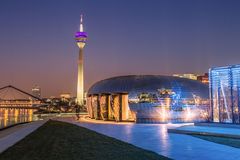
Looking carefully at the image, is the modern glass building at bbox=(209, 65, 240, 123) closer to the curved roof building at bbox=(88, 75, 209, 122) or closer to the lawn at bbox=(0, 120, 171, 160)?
the curved roof building at bbox=(88, 75, 209, 122)

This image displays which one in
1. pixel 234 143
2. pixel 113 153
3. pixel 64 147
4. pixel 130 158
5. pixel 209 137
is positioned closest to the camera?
pixel 130 158

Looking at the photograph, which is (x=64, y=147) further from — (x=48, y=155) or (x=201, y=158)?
(x=201, y=158)

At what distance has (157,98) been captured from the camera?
3631cm

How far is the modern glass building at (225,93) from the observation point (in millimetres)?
21562

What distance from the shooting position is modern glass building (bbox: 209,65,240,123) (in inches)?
849

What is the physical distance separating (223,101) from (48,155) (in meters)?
15.5

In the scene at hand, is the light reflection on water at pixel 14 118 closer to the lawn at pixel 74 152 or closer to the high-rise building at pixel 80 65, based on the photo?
the lawn at pixel 74 152

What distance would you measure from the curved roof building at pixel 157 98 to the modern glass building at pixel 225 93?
31.5ft

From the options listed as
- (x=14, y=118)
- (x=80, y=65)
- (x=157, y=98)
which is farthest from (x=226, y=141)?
(x=80, y=65)

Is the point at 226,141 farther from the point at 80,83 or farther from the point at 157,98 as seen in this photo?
the point at 80,83

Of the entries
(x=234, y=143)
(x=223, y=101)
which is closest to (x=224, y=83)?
(x=223, y=101)

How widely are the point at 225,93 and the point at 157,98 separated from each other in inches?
560

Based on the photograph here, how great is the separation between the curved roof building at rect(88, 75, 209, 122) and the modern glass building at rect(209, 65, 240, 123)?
31.5 ft

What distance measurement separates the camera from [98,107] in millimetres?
37594
